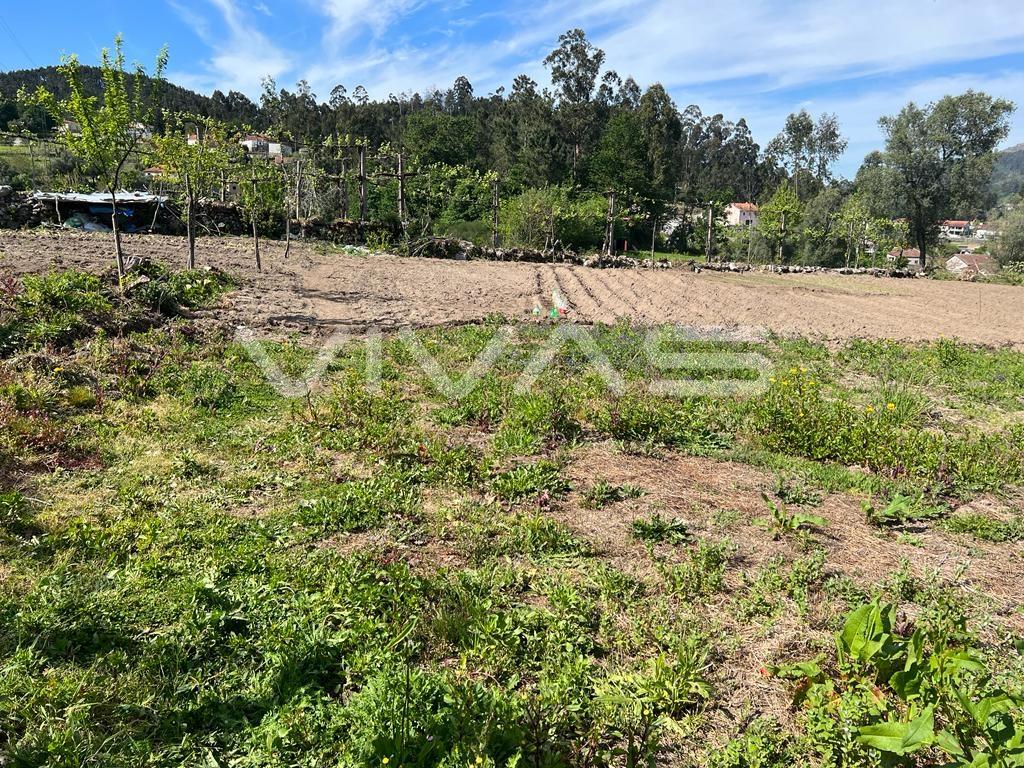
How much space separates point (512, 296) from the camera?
51.1 ft

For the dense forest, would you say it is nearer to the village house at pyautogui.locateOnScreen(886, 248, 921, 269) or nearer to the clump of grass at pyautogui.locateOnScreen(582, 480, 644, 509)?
the village house at pyautogui.locateOnScreen(886, 248, 921, 269)

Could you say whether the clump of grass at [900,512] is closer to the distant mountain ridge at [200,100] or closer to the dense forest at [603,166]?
the dense forest at [603,166]

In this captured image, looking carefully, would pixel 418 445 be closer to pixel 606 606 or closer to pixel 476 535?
pixel 476 535

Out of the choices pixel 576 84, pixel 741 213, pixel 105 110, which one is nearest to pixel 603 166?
pixel 576 84

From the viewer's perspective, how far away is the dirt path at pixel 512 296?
12.5 m

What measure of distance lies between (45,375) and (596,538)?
631 cm

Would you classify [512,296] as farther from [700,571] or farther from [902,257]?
[902,257]

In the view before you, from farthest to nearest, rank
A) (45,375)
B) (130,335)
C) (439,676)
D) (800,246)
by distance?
(800,246), (130,335), (45,375), (439,676)

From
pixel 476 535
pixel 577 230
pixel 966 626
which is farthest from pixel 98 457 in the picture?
pixel 577 230

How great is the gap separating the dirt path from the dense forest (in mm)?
3225

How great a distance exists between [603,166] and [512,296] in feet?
122

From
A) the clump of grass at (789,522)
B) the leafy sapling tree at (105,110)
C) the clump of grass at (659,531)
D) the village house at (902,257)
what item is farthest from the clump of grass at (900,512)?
the village house at (902,257)

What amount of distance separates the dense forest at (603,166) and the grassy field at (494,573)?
8730mm

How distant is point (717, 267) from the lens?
28.2m
